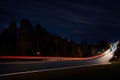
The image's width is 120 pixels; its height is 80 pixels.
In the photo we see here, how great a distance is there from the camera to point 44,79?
2047cm

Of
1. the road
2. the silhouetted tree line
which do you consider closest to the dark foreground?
the road

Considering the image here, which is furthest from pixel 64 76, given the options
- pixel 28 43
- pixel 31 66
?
pixel 28 43

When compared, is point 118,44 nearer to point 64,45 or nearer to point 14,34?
point 64,45

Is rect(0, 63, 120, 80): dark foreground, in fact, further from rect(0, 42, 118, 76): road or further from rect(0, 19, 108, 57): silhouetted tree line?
rect(0, 19, 108, 57): silhouetted tree line

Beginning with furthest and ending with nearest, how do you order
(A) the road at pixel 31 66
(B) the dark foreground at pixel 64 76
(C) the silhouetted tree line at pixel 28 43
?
1. (C) the silhouetted tree line at pixel 28 43
2. (A) the road at pixel 31 66
3. (B) the dark foreground at pixel 64 76

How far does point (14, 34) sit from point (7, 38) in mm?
2710

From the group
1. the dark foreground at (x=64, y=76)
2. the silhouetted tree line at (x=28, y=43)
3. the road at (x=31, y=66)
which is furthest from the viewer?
the silhouetted tree line at (x=28, y=43)

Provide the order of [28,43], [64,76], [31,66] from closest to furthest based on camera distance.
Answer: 1. [64,76]
2. [31,66]
3. [28,43]

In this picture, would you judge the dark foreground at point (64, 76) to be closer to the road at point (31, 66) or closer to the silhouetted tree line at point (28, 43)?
the road at point (31, 66)

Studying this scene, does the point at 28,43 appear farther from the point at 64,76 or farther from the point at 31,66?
the point at 64,76

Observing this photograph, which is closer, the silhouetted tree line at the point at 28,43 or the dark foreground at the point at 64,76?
the dark foreground at the point at 64,76

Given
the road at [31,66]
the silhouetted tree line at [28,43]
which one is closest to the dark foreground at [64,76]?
the road at [31,66]

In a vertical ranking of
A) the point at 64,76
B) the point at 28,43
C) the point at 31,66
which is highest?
the point at 28,43

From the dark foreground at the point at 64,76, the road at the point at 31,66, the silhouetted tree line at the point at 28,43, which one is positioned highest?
the silhouetted tree line at the point at 28,43
